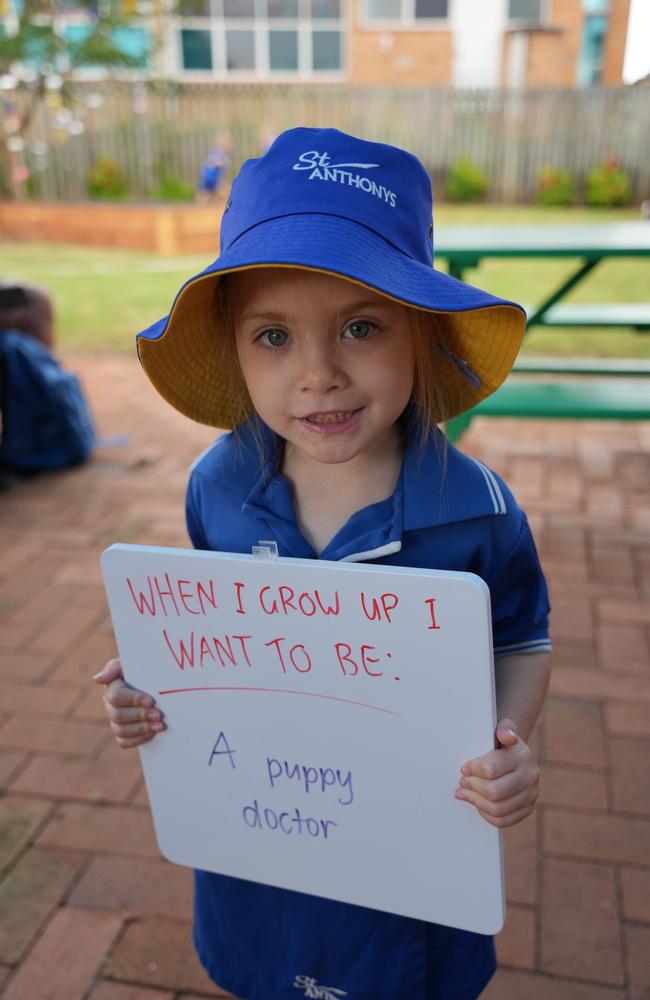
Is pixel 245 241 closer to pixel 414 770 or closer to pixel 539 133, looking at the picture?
pixel 414 770

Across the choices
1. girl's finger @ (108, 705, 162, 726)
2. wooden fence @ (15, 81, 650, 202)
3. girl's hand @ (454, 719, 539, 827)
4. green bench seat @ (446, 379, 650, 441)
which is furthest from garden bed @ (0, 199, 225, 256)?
girl's hand @ (454, 719, 539, 827)

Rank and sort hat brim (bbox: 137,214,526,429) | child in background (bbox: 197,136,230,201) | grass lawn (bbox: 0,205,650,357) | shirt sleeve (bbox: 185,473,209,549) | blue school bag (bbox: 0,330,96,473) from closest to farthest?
1. hat brim (bbox: 137,214,526,429)
2. shirt sleeve (bbox: 185,473,209,549)
3. blue school bag (bbox: 0,330,96,473)
4. grass lawn (bbox: 0,205,650,357)
5. child in background (bbox: 197,136,230,201)

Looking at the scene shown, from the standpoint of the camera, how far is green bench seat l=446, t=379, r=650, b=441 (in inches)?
131

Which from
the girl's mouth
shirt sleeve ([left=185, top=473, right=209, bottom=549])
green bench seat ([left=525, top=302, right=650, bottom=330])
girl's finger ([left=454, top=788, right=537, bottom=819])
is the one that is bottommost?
green bench seat ([left=525, top=302, right=650, bottom=330])

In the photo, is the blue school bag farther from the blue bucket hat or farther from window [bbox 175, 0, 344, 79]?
window [bbox 175, 0, 344, 79]

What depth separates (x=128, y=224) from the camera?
10.7m

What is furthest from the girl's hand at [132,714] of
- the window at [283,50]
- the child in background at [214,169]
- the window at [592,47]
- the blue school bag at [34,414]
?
the window at [283,50]

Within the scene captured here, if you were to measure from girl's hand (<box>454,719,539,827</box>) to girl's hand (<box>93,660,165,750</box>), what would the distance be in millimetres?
419

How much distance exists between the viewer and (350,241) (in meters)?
0.94

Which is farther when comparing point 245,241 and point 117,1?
point 117,1

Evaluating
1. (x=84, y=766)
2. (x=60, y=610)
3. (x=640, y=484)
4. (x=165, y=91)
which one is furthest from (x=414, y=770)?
(x=165, y=91)

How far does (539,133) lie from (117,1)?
265 inches

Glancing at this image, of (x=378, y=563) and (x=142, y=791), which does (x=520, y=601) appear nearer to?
(x=378, y=563)

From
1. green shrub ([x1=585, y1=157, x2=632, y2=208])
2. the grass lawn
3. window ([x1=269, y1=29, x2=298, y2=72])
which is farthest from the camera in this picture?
window ([x1=269, y1=29, x2=298, y2=72])
